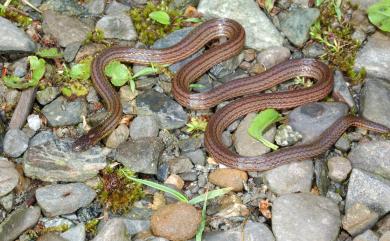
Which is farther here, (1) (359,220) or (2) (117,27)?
(2) (117,27)

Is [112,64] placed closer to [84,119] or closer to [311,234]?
[84,119]

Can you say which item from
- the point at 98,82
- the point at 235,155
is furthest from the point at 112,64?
the point at 235,155

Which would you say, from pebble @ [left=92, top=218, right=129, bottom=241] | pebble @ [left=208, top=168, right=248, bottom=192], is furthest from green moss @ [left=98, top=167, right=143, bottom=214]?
pebble @ [left=208, top=168, right=248, bottom=192]

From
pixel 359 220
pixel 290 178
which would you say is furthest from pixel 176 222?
pixel 359 220

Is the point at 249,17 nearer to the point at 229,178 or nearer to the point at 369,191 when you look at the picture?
the point at 229,178

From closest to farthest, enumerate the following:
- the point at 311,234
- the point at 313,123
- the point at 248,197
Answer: the point at 311,234, the point at 248,197, the point at 313,123
